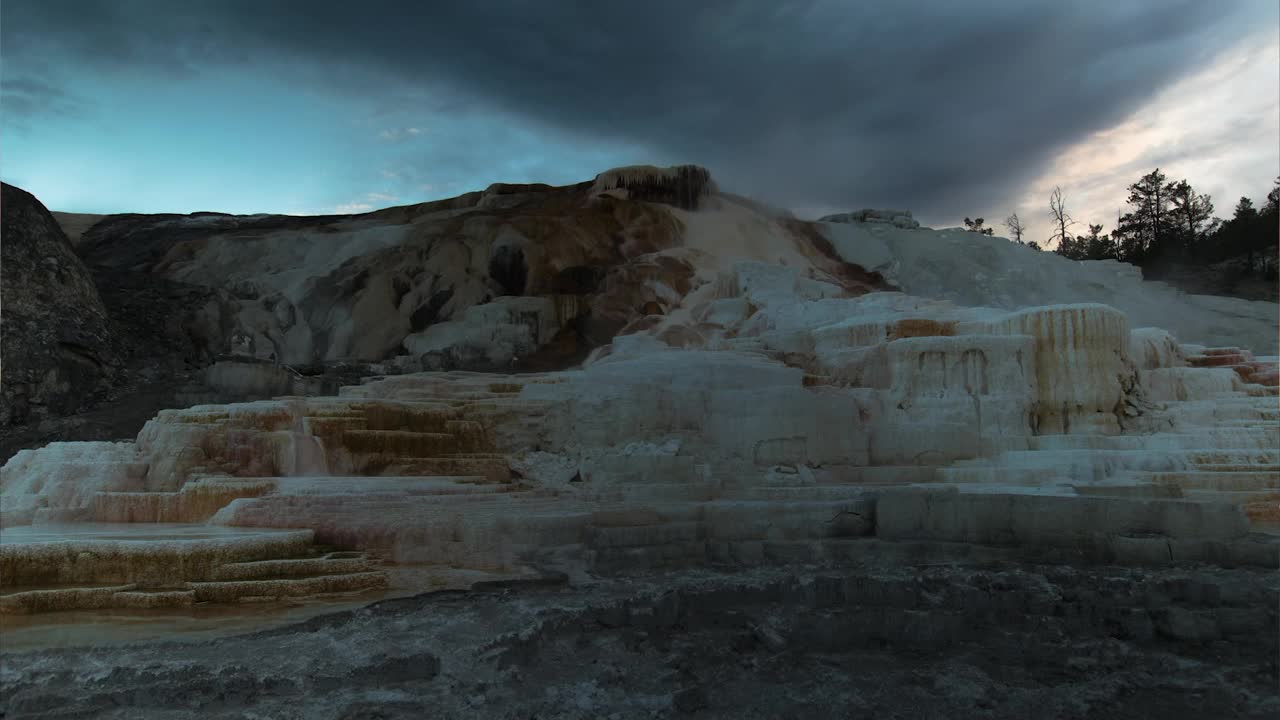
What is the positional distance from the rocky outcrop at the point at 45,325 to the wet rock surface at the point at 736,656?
8.42 meters

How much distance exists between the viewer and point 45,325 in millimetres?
11562

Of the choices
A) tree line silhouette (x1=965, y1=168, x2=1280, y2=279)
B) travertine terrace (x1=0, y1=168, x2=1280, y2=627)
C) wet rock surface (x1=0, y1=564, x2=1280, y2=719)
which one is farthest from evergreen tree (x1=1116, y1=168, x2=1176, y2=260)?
wet rock surface (x1=0, y1=564, x2=1280, y2=719)

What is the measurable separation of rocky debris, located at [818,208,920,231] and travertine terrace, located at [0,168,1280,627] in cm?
631

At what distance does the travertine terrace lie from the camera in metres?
6.16

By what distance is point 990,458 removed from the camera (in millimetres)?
9219

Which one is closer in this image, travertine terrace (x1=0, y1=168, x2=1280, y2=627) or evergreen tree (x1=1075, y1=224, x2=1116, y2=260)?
travertine terrace (x1=0, y1=168, x2=1280, y2=627)

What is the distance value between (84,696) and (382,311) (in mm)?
14094

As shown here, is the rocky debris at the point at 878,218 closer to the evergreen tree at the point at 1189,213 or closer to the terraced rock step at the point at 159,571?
the evergreen tree at the point at 1189,213

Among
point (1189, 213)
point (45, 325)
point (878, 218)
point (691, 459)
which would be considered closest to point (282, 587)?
point (691, 459)

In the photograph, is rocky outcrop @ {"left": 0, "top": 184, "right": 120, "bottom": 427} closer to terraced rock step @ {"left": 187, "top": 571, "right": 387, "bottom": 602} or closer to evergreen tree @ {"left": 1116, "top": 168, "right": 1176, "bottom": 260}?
terraced rock step @ {"left": 187, "top": 571, "right": 387, "bottom": 602}

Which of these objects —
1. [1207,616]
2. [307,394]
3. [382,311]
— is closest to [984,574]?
[1207,616]

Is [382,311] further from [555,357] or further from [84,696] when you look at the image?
[84,696]

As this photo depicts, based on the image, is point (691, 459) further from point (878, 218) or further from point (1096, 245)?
point (1096, 245)

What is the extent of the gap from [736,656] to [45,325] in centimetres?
1118
